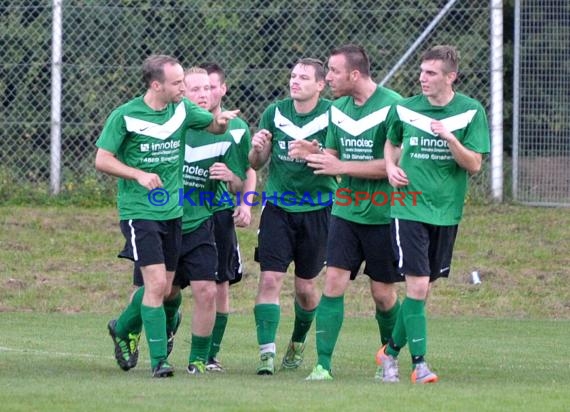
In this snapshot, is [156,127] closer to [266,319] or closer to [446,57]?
[266,319]

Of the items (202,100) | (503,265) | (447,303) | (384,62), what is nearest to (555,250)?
(503,265)

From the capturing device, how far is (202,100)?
9.38 metres

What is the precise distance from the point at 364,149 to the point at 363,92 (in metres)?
0.38

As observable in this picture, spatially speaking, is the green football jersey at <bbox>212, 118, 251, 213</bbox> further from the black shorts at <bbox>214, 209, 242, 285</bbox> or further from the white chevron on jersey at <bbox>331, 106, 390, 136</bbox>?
the white chevron on jersey at <bbox>331, 106, 390, 136</bbox>

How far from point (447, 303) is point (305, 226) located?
15.0ft

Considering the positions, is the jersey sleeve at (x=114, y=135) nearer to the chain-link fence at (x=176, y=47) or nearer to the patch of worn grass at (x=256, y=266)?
the patch of worn grass at (x=256, y=266)

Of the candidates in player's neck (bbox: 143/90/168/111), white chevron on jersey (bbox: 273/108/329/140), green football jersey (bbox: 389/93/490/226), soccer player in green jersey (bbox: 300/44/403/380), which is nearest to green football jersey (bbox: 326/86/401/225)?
soccer player in green jersey (bbox: 300/44/403/380)

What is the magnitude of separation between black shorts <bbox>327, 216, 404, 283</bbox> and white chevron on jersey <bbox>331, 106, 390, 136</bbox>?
59 cm

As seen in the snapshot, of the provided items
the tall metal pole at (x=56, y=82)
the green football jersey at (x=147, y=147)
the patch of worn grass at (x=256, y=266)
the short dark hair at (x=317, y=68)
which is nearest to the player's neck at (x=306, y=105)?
the short dark hair at (x=317, y=68)

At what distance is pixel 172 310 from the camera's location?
31.4 feet

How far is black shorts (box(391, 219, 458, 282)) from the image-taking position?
27.5ft

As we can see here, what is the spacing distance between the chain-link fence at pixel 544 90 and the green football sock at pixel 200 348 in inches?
314

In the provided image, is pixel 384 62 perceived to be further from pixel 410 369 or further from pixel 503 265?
pixel 410 369

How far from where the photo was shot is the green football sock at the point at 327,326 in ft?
28.6
